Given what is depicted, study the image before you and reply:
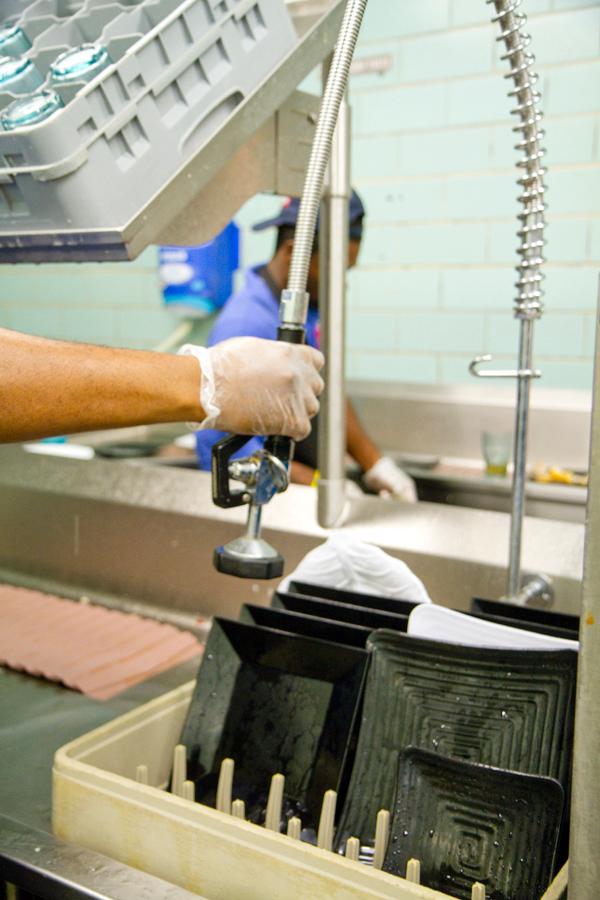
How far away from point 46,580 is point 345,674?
0.86m

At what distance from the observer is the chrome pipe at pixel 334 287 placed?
1236mm

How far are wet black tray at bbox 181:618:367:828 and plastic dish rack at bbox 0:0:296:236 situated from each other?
50 cm

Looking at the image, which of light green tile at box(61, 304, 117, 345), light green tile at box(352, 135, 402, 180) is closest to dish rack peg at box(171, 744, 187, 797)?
light green tile at box(352, 135, 402, 180)

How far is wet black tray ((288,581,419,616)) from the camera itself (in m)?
0.95

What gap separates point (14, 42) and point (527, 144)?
700 mm

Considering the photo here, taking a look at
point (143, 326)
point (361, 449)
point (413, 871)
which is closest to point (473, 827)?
point (413, 871)

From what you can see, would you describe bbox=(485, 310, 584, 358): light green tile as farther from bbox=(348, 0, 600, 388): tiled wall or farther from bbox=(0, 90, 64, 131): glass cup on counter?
bbox=(0, 90, 64, 131): glass cup on counter

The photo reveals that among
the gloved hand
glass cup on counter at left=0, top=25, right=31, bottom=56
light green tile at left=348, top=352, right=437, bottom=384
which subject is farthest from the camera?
light green tile at left=348, top=352, right=437, bottom=384

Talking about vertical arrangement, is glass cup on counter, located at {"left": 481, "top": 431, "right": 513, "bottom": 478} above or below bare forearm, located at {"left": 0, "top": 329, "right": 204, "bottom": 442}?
below

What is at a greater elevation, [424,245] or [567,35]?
[567,35]

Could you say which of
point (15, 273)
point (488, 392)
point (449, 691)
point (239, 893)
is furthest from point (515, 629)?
point (15, 273)

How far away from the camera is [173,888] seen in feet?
2.29

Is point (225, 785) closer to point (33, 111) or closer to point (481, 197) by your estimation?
point (33, 111)

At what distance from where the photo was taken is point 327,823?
2.53 feet
